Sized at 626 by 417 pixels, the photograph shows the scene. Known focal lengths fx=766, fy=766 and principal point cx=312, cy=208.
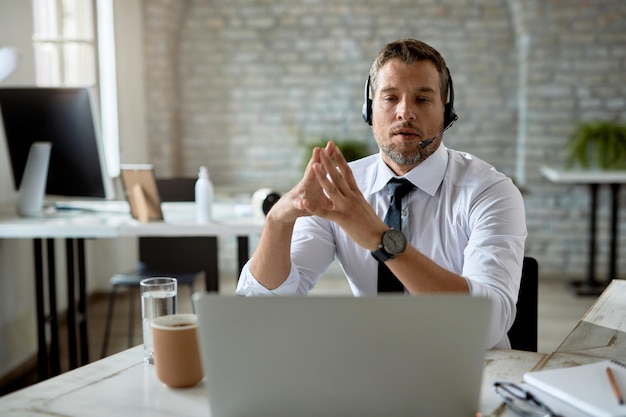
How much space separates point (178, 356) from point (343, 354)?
0.39m

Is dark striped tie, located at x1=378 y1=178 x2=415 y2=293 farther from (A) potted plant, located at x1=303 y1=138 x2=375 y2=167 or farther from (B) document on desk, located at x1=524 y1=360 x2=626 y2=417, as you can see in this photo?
(A) potted plant, located at x1=303 y1=138 x2=375 y2=167

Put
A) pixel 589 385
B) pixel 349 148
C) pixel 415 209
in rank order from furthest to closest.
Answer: pixel 349 148
pixel 415 209
pixel 589 385

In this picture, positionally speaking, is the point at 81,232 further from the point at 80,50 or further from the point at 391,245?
the point at 80,50

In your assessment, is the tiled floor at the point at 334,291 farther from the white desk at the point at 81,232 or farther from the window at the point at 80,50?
the window at the point at 80,50

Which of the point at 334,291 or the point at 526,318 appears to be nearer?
the point at 526,318

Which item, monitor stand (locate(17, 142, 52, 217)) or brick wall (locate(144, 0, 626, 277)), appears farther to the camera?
brick wall (locate(144, 0, 626, 277))

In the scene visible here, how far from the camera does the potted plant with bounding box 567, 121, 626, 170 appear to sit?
5059mm

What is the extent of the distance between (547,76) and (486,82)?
1.49 ft

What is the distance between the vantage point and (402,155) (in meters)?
1.90

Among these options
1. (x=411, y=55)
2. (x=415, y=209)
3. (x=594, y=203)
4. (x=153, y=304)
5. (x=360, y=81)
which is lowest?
(x=594, y=203)

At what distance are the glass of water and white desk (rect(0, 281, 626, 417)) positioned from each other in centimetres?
4

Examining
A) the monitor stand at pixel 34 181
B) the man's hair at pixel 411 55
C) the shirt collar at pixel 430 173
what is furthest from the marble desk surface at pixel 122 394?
the monitor stand at pixel 34 181

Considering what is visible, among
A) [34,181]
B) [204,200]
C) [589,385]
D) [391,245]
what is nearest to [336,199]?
[391,245]

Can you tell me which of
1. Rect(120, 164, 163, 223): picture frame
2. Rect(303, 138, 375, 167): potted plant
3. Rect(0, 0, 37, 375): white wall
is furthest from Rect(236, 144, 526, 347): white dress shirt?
Rect(303, 138, 375, 167): potted plant
